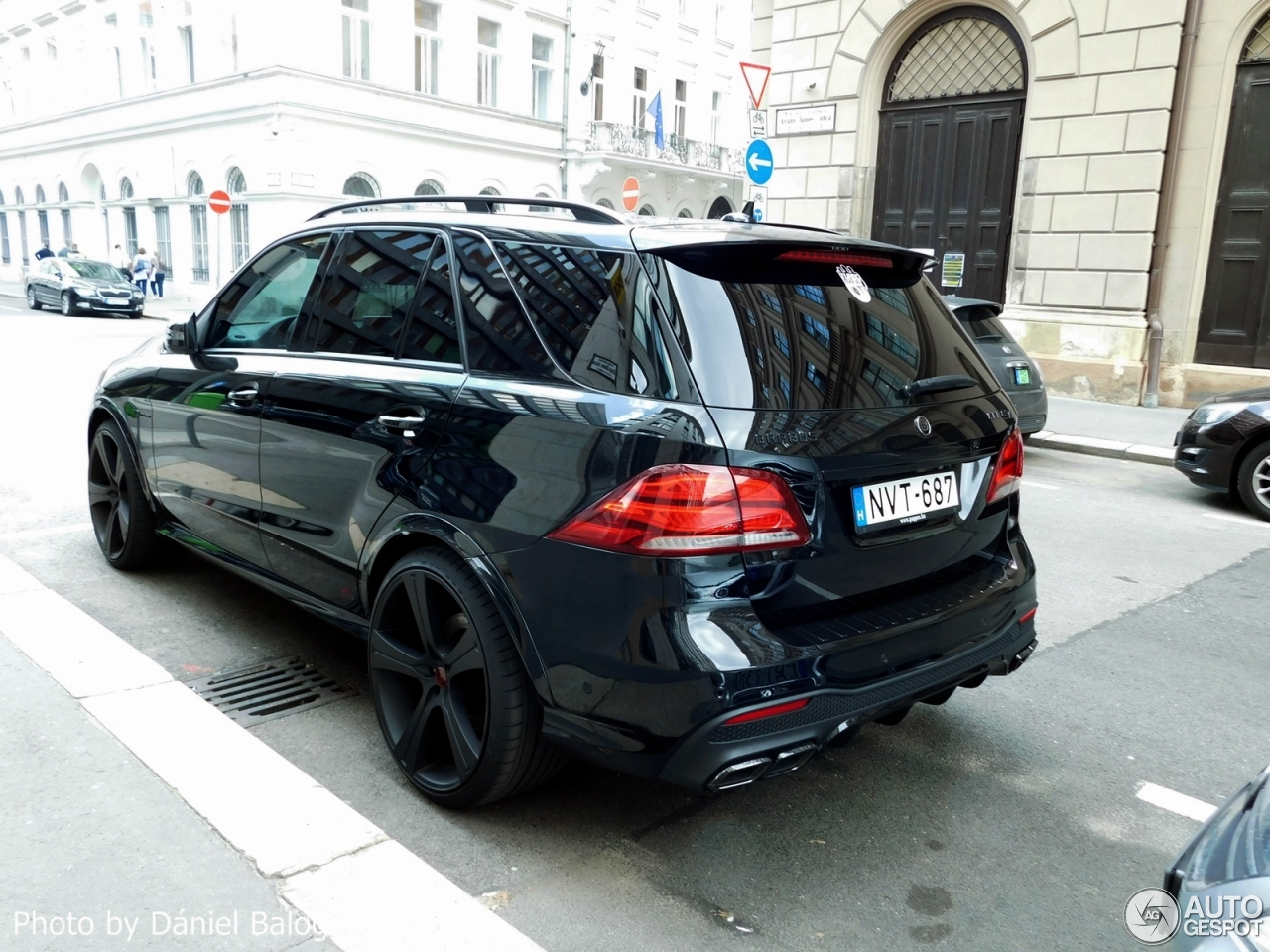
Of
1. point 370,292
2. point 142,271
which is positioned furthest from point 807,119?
point 142,271

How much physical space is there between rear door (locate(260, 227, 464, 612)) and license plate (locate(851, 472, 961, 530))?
123 cm

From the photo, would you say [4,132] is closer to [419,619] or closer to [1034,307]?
[1034,307]

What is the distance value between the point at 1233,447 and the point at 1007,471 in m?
5.53

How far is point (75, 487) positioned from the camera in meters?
7.13

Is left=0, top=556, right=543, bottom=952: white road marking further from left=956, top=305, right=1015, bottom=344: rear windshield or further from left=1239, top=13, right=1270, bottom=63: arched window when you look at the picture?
left=1239, top=13, right=1270, bottom=63: arched window

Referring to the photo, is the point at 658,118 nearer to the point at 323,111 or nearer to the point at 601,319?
the point at 323,111

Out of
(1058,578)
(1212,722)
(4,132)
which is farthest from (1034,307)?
(4,132)

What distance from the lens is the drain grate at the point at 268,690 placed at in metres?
3.80

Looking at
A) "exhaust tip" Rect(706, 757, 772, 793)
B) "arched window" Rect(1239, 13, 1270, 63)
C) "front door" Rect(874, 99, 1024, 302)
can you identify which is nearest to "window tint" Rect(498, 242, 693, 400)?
"exhaust tip" Rect(706, 757, 772, 793)

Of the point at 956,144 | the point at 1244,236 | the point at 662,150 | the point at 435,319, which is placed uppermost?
the point at 662,150

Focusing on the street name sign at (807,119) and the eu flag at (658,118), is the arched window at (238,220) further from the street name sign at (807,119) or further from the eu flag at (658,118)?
the street name sign at (807,119)

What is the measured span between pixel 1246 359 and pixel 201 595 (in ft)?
42.4

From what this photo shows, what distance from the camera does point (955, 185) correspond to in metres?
15.5

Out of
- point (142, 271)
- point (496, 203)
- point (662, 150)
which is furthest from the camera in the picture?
point (662, 150)
